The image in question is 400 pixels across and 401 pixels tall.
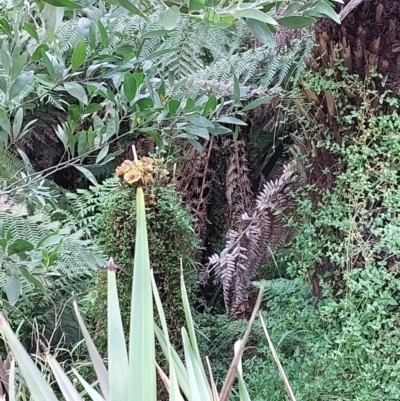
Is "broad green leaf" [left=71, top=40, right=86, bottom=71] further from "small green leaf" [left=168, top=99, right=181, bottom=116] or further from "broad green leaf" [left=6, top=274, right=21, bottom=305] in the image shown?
"broad green leaf" [left=6, top=274, right=21, bottom=305]

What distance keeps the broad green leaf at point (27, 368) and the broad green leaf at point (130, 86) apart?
0.53 meters

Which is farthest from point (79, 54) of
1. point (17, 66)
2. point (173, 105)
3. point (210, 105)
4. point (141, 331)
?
point (141, 331)

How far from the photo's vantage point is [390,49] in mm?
1198

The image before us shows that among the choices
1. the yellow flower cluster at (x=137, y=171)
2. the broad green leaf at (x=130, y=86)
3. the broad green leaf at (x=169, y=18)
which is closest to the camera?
the broad green leaf at (x=169, y=18)

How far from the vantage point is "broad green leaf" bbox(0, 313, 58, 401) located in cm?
48

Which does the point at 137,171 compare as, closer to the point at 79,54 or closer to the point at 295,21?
the point at 79,54

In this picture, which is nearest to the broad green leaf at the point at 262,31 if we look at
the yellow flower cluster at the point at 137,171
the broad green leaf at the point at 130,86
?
the broad green leaf at the point at 130,86

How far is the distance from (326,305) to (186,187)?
1034 millimetres

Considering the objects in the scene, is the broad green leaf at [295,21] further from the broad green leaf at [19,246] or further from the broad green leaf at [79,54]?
the broad green leaf at [19,246]

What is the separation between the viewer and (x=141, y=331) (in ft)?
1.67

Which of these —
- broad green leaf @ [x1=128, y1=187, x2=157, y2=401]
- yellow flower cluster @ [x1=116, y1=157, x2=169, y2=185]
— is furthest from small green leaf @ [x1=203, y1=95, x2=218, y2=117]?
broad green leaf @ [x1=128, y1=187, x2=157, y2=401]

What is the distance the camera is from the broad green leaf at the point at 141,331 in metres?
0.49

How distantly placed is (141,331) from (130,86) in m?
0.54

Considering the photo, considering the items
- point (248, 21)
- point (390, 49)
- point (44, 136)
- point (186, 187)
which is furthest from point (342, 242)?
point (44, 136)
